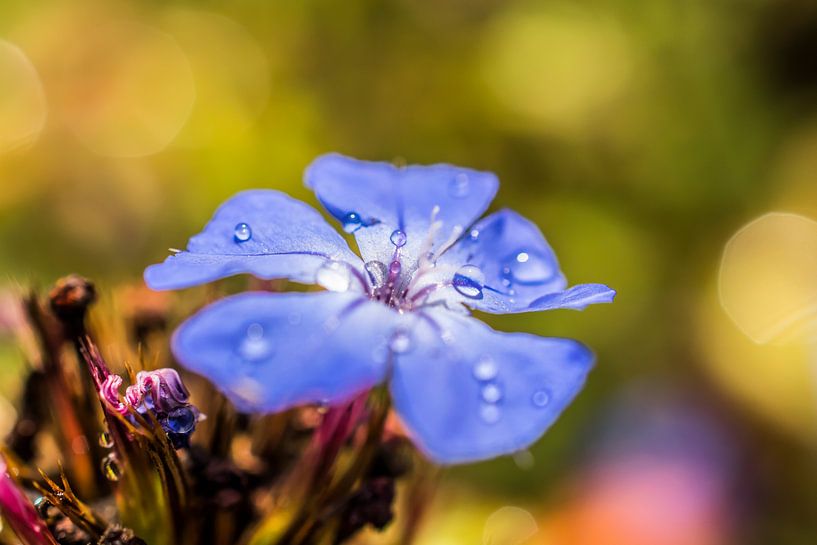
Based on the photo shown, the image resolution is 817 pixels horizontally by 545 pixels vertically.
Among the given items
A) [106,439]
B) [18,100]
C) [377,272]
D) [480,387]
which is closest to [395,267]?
[377,272]

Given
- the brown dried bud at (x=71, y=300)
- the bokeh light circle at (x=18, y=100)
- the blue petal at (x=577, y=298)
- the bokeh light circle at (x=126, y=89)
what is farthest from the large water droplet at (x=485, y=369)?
the bokeh light circle at (x=18, y=100)

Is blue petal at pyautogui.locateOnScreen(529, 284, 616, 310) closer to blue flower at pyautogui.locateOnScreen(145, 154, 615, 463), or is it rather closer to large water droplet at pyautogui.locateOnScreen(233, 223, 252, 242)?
blue flower at pyautogui.locateOnScreen(145, 154, 615, 463)

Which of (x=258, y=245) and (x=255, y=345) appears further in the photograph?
(x=258, y=245)

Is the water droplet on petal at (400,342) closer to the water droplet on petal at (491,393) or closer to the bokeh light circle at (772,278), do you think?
the water droplet on petal at (491,393)

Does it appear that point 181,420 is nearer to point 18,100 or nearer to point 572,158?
point 572,158

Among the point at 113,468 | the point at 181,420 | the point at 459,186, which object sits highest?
the point at 459,186

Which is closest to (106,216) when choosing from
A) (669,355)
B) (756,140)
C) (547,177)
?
(547,177)

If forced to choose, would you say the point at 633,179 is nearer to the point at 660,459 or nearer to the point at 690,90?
the point at 690,90
